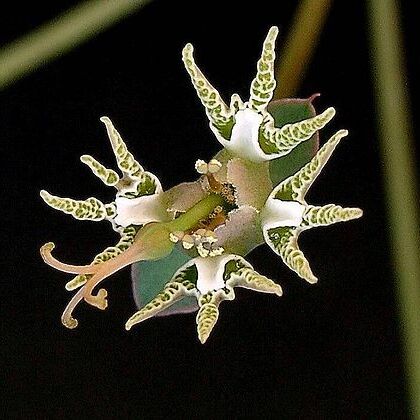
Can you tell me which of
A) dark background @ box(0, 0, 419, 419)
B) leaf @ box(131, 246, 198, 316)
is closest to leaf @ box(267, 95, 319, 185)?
leaf @ box(131, 246, 198, 316)

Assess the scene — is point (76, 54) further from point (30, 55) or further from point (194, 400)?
point (194, 400)

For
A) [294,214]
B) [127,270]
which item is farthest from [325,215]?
[127,270]

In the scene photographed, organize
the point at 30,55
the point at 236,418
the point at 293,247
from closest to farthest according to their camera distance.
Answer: the point at 293,247 < the point at 30,55 < the point at 236,418

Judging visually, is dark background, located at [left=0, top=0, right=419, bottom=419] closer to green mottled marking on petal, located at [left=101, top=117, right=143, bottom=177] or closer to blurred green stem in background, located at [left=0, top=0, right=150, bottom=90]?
blurred green stem in background, located at [left=0, top=0, right=150, bottom=90]

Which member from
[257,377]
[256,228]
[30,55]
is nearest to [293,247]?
[256,228]

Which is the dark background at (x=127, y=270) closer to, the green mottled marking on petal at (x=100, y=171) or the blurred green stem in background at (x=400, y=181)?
the blurred green stem in background at (x=400, y=181)

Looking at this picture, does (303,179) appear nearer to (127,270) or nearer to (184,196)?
(184,196)

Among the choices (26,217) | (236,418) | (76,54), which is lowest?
(236,418)
